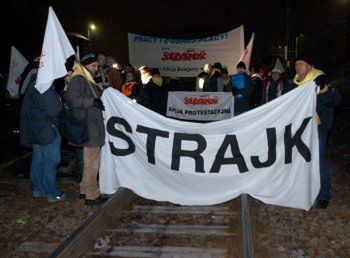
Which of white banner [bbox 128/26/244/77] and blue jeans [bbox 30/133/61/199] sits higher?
white banner [bbox 128/26/244/77]

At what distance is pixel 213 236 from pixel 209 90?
24.6 feet

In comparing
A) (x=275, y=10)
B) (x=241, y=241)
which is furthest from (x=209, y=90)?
(x=275, y=10)

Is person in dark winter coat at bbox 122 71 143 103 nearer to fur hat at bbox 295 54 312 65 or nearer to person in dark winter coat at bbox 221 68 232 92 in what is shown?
person in dark winter coat at bbox 221 68 232 92

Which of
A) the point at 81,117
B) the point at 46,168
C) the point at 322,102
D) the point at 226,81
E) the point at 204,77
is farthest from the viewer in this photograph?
the point at 204,77

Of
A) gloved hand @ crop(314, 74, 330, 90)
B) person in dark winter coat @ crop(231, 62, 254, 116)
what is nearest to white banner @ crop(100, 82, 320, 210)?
gloved hand @ crop(314, 74, 330, 90)

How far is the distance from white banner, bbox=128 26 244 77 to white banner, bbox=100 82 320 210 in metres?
7.73

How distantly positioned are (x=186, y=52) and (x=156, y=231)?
8.92 metres

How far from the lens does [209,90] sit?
38.4ft

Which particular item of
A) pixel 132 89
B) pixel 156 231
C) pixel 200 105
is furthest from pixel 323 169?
pixel 200 105

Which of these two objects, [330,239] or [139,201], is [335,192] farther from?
[139,201]

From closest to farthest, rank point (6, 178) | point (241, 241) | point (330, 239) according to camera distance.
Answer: point (241, 241)
point (330, 239)
point (6, 178)

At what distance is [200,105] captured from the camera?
1261 centimetres

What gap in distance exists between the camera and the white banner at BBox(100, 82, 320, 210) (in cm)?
490

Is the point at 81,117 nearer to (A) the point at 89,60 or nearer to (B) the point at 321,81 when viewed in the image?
(A) the point at 89,60
